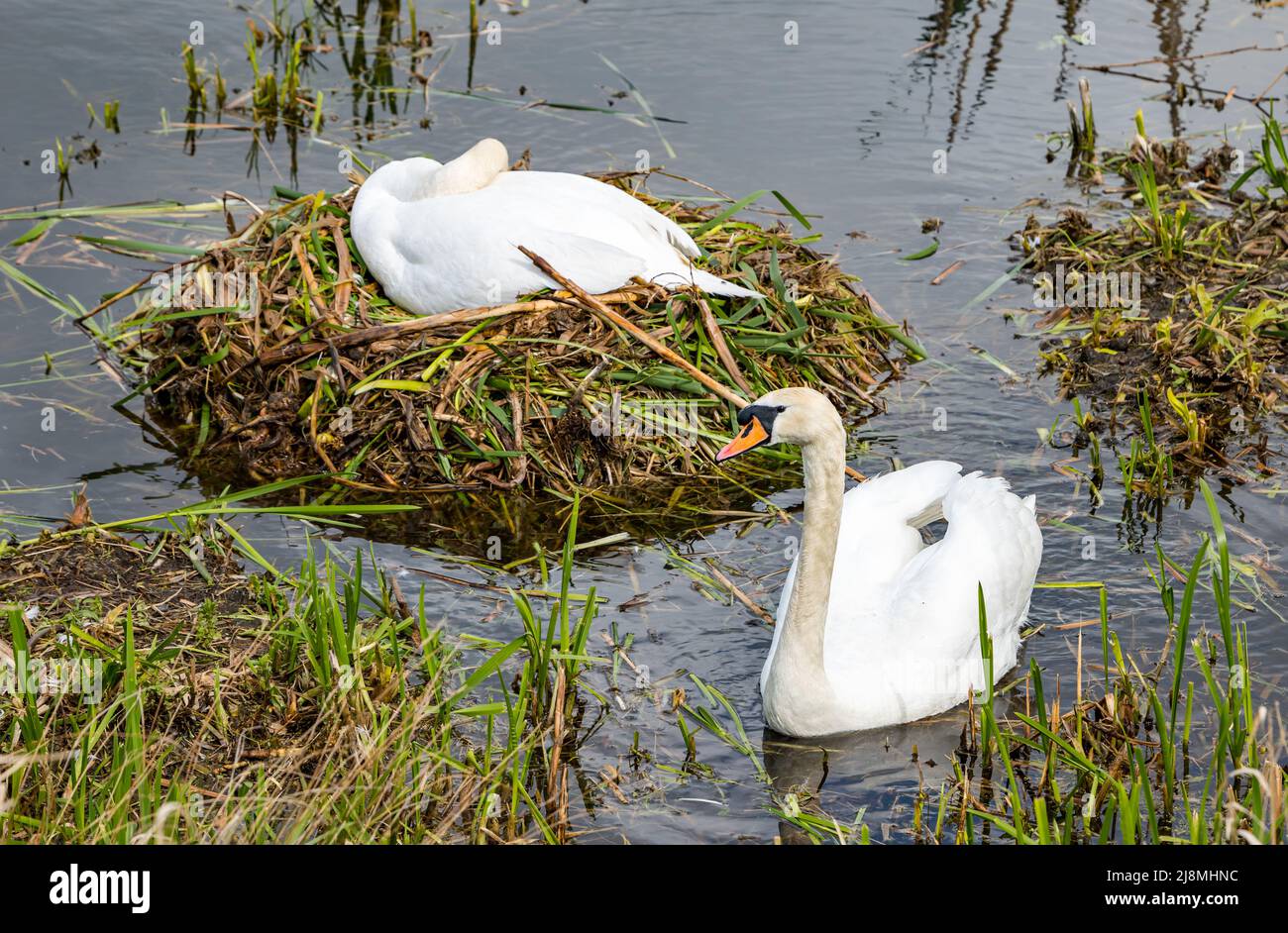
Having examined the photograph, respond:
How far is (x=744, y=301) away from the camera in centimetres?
797

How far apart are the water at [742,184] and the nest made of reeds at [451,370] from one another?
14.8 inches

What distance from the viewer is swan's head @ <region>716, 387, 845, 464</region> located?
5219 millimetres

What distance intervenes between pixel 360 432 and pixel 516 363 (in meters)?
0.85

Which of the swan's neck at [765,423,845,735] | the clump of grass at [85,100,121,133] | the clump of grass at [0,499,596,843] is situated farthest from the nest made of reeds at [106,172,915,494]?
the clump of grass at [85,100,121,133]

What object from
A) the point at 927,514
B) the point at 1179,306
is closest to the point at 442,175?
the point at 927,514

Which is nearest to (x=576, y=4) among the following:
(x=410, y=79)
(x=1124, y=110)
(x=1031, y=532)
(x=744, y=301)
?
(x=410, y=79)

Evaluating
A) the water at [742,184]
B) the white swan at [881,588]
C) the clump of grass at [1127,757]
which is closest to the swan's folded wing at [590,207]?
the water at [742,184]

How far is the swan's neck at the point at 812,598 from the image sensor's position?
5.30 metres

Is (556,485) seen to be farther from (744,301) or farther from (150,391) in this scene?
(150,391)

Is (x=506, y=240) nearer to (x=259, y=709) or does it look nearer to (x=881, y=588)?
(x=881, y=588)

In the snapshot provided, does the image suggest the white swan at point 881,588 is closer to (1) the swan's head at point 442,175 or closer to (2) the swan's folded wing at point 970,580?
(2) the swan's folded wing at point 970,580

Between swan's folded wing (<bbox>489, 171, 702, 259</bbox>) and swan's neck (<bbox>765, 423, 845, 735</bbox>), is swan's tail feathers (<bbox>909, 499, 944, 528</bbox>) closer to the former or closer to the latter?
swan's neck (<bbox>765, 423, 845, 735</bbox>)

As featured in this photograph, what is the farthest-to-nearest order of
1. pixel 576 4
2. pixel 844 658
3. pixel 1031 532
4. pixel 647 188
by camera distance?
pixel 576 4 < pixel 647 188 < pixel 1031 532 < pixel 844 658

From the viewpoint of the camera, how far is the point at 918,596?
5684 millimetres
